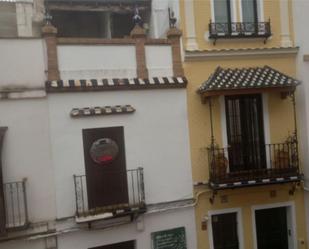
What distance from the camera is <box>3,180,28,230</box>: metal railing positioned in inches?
308

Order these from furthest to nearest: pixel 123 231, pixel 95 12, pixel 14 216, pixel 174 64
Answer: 1. pixel 95 12
2. pixel 174 64
3. pixel 123 231
4. pixel 14 216

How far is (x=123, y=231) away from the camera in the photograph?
8805 mm

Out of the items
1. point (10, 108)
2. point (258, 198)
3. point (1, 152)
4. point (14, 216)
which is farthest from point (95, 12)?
point (258, 198)

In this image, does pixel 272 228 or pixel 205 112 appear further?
pixel 272 228

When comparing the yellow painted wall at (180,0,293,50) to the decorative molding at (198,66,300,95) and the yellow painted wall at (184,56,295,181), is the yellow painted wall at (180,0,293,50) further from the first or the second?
the decorative molding at (198,66,300,95)

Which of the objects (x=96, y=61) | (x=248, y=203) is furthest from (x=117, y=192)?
(x=248, y=203)

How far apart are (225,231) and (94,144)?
4.74 metres

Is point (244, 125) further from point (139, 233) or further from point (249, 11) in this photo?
point (139, 233)

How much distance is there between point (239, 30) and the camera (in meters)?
9.74

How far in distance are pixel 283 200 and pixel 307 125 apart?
2.38 m

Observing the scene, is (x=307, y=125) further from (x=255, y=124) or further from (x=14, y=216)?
(x=14, y=216)

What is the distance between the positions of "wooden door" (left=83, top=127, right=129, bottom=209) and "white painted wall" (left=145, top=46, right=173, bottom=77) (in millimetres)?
1888

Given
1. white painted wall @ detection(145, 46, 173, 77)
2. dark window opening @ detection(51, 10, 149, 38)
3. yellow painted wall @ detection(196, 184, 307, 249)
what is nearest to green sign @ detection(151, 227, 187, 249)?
yellow painted wall @ detection(196, 184, 307, 249)

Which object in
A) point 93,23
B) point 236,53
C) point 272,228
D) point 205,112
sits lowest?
point 272,228
